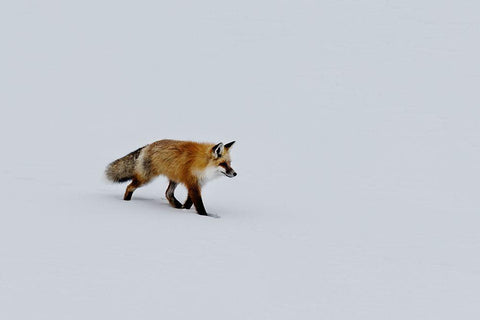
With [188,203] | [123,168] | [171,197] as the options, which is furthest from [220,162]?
[123,168]

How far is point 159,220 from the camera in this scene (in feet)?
29.0

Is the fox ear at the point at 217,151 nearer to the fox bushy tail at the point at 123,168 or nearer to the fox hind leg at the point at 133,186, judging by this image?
the fox hind leg at the point at 133,186

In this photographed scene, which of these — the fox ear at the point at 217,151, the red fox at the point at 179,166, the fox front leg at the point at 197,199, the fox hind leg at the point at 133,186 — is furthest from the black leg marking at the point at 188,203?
the fox ear at the point at 217,151

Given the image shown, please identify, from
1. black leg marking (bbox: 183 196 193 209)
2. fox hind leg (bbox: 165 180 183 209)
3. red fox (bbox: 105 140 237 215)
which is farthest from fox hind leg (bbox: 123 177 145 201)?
black leg marking (bbox: 183 196 193 209)

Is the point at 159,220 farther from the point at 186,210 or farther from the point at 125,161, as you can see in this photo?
the point at 125,161

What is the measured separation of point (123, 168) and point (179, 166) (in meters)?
1.20

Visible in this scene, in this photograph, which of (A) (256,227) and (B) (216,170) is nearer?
(A) (256,227)

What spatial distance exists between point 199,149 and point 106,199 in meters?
1.78

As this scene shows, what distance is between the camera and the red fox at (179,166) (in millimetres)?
9836

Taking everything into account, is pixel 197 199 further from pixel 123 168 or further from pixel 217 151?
pixel 123 168

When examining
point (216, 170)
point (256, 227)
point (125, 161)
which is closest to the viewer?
point (256, 227)

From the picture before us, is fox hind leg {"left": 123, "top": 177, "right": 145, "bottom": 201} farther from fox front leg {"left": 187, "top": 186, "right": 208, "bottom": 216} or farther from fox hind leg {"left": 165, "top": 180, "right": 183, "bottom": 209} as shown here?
fox front leg {"left": 187, "top": 186, "right": 208, "bottom": 216}

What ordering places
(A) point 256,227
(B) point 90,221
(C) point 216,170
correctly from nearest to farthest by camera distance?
(B) point 90,221 < (A) point 256,227 < (C) point 216,170

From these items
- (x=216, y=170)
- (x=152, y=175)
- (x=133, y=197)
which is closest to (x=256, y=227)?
(x=216, y=170)
